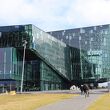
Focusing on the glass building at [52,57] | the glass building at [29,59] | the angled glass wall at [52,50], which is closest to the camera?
the glass building at [29,59]

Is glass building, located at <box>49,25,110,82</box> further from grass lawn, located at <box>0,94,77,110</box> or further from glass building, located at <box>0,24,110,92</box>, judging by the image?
grass lawn, located at <box>0,94,77,110</box>

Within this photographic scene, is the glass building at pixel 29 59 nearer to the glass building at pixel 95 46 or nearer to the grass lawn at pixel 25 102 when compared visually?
the glass building at pixel 95 46

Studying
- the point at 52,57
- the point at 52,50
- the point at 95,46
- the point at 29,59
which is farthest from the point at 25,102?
the point at 95,46

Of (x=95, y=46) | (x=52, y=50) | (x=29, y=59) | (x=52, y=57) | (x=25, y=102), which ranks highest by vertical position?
(x=95, y=46)

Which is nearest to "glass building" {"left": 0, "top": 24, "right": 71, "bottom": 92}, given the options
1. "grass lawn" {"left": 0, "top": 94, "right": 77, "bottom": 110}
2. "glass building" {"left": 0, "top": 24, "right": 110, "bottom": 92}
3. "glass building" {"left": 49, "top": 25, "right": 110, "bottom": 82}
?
"glass building" {"left": 0, "top": 24, "right": 110, "bottom": 92}

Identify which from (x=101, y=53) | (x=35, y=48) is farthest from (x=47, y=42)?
(x=101, y=53)

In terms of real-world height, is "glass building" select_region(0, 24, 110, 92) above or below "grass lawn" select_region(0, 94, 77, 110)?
above

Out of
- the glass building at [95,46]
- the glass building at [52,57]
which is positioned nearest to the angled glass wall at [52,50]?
the glass building at [52,57]

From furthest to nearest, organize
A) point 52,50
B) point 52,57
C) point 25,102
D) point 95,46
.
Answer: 1. point 95,46
2. point 52,50
3. point 52,57
4. point 25,102

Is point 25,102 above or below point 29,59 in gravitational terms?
below

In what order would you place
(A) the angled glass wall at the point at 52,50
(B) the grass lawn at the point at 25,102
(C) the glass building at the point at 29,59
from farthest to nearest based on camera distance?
1. (A) the angled glass wall at the point at 52,50
2. (C) the glass building at the point at 29,59
3. (B) the grass lawn at the point at 25,102

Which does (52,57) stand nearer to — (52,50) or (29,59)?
(52,50)

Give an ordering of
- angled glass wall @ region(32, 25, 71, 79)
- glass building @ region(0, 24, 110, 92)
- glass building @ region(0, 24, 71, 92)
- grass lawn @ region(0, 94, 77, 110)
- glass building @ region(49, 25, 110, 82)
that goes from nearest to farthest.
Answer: grass lawn @ region(0, 94, 77, 110), glass building @ region(0, 24, 71, 92), glass building @ region(0, 24, 110, 92), angled glass wall @ region(32, 25, 71, 79), glass building @ region(49, 25, 110, 82)

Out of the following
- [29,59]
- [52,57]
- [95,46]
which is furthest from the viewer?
[95,46]
